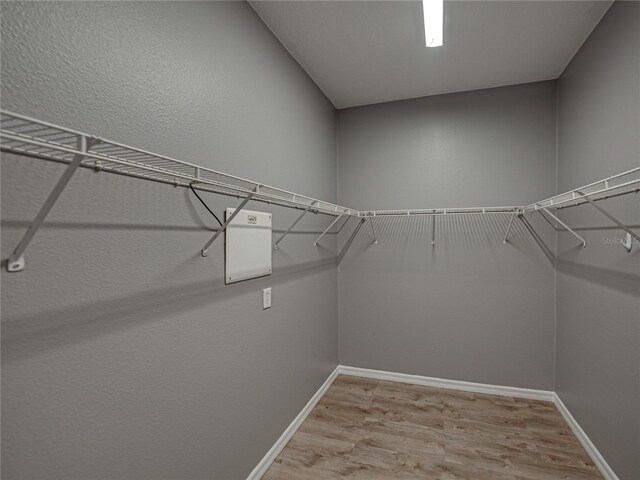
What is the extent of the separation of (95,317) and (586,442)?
283 centimetres

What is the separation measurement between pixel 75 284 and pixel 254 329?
981 millimetres

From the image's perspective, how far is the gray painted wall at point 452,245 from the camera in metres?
2.59

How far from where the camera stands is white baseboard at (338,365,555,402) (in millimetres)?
2598

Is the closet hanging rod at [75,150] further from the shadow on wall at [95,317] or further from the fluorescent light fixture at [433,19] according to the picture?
the fluorescent light fixture at [433,19]

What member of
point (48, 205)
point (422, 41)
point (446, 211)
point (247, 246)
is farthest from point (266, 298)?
point (422, 41)

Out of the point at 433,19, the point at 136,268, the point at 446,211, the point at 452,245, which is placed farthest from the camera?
the point at 452,245

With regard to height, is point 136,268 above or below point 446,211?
below

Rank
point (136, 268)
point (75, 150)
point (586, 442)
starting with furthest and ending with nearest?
1. point (586, 442)
2. point (136, 268)
3. point (75, 150)

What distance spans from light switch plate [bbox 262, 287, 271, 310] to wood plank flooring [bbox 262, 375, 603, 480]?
97 centimetres

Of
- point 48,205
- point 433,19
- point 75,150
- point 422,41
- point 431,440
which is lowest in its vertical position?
point 431,440

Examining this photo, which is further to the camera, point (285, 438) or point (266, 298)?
point (285, 438)

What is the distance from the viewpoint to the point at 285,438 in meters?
2.04

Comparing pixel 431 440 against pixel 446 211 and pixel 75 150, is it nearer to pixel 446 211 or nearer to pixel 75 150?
pixel 446 211

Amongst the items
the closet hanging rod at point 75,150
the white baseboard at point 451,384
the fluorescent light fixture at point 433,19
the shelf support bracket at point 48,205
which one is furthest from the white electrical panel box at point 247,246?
the white baseboard at point 451,384
